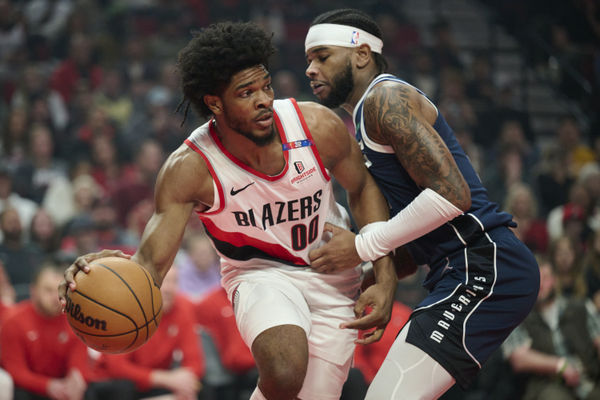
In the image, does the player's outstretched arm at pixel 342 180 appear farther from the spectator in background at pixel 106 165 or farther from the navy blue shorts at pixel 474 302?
the spectator in background at pixel 106 165

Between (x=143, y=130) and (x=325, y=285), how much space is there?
654 cm

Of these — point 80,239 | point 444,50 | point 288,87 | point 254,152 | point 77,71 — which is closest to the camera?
point 254,152

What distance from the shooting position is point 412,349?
3.19m

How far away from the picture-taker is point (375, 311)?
3375 millimetres

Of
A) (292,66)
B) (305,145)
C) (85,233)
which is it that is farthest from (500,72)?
(305,145)

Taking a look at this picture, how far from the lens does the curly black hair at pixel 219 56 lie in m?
3.36

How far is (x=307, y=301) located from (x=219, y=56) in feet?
4.09

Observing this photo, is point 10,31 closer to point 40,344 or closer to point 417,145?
point 40,344

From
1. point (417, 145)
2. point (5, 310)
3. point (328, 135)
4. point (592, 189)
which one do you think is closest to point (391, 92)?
point (417, 145)

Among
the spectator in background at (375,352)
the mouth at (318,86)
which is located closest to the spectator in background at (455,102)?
the spectator in background at (375,352)

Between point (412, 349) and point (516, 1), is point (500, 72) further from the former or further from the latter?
point (412, 349)

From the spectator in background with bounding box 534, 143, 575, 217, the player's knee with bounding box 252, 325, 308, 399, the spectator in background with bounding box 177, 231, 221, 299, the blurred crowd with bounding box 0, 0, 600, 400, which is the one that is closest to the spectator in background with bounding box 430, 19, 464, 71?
the blurred crowd with bounding box 0, 0, 600, 400

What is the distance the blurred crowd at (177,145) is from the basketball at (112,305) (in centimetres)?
251

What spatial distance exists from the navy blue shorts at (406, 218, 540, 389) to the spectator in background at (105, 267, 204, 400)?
2.84 m
